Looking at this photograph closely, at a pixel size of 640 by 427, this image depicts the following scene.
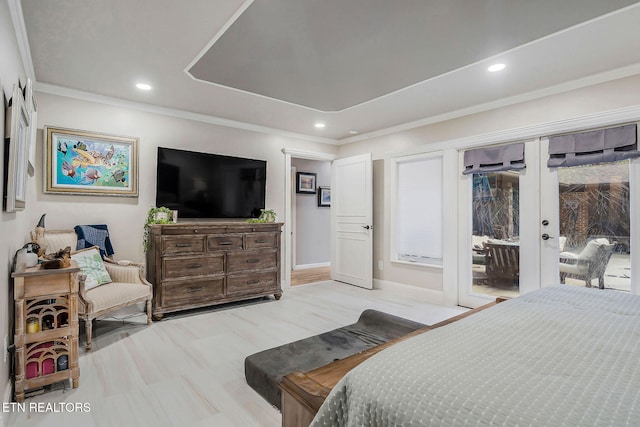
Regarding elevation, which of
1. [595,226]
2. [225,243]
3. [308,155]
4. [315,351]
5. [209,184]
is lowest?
[315,351]

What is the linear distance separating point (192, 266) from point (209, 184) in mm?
1109

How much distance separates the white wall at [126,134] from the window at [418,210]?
2239mm

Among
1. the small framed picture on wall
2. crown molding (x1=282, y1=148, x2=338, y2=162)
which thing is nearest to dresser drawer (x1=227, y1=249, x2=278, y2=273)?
crown molding (x1=282, y1=148, x2=338, y2=162)

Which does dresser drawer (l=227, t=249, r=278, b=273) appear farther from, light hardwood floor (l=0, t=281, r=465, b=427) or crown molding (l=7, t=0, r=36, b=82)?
crown molding (l=7, t=0, r=36, b=82)

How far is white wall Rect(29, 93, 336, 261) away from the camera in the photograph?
3.27 meters

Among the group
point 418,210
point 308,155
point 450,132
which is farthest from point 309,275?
point 450,132

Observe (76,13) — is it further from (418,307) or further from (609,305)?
(418,307)

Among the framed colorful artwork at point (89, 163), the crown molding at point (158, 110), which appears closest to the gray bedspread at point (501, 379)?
the framed colorful artwork at point (89, 163)

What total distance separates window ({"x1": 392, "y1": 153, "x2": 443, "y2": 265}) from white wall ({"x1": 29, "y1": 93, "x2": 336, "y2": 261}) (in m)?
2.24

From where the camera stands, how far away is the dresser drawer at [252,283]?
3957 millimetres

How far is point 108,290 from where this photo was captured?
9.68 feet

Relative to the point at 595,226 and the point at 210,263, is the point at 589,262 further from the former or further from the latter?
the point at 210,263

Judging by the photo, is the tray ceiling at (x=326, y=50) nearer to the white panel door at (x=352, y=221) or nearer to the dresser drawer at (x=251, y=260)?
the white panel door at (x=352, y=221)

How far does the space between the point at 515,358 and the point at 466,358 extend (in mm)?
152
